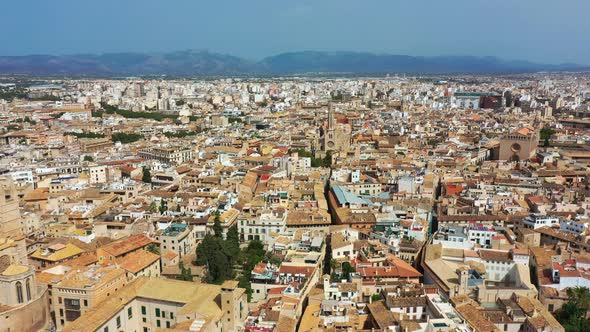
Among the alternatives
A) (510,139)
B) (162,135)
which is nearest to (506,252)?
(510,139)

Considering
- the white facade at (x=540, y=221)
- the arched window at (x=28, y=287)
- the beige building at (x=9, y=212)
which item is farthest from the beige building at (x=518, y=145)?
the arched window at (x=28, y=287)

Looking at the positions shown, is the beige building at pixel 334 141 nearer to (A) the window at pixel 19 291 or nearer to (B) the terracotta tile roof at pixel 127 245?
(B) the terracotta tile roof at pixel 127 245

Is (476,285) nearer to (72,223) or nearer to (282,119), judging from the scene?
(72,223)

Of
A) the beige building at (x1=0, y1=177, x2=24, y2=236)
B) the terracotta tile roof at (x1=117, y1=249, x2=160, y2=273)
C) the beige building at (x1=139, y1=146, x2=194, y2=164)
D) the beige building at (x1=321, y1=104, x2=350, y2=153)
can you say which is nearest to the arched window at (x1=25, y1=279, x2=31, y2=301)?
the terracotta tile roof at (x1=117, y1=249, x2=160, y2=273)

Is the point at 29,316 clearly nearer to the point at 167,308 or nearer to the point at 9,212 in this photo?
the point at 167,308

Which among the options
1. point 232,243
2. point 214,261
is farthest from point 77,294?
point 232,243

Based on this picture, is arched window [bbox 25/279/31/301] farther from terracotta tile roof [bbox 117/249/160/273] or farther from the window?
terracotta tile roof [bbox 117/249/160/273]
